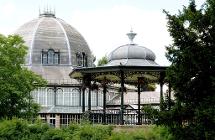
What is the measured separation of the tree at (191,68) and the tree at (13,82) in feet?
67.5

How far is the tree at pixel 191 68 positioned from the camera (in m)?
18.5

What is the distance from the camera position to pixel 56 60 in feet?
201

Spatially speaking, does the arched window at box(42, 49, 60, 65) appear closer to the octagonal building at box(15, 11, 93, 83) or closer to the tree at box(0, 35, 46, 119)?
the octagonal building at box(15, 11, 93, 83)

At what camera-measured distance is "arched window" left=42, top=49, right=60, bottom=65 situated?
6065cm

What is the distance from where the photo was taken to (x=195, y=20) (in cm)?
1873

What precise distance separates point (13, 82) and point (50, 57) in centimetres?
2209

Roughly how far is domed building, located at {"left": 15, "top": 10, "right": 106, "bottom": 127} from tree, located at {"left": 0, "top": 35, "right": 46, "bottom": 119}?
16.6 metres

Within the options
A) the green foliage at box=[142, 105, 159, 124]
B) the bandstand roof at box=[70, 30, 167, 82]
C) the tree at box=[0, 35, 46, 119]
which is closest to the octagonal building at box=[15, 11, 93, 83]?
the tree at box=[0, 35, 46, 119]

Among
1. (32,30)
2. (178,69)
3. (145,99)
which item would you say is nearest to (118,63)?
(178,69)

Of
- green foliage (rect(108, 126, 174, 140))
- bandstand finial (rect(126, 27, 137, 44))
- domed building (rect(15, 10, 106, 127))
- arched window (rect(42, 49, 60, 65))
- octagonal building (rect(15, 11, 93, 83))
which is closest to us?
green foliage (rect(108, 126, 174, 140))

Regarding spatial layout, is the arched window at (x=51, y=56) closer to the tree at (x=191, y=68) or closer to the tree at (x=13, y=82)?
the tree at (x=13, y=82)

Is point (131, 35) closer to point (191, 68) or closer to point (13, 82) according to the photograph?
point (13, 82)

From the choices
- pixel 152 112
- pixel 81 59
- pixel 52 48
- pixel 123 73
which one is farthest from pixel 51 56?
pixel 152 112

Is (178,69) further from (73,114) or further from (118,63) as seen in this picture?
(73,114)
